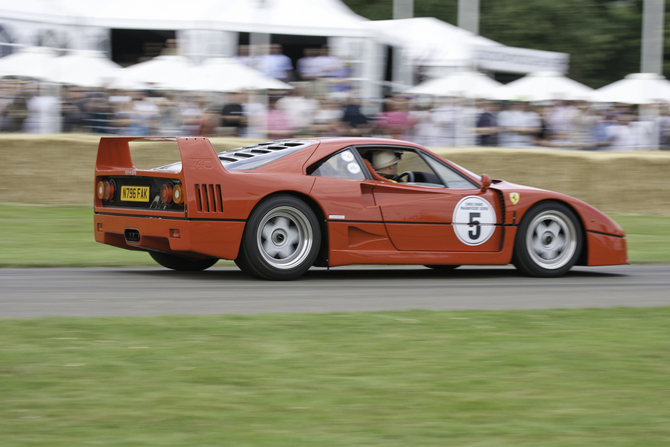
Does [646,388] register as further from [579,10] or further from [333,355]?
[579,10]

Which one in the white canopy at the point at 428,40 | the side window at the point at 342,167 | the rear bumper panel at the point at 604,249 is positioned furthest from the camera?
the white canopy at the point at 428,40

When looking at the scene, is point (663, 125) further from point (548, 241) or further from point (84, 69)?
point (84, 69)

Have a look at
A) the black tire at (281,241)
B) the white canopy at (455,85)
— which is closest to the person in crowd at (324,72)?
the white canopy at (455,85)

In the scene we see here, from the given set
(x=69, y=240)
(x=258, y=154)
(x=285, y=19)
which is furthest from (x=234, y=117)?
(x=258, y=154)

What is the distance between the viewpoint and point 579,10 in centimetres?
3659

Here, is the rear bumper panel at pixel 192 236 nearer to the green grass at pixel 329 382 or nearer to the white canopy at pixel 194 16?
the green grass at pixel 329 382

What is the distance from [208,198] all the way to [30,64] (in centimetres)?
1000

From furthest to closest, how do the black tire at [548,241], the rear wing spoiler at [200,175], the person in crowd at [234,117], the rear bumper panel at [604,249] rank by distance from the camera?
the person in crowd at [234,117], the rear bumper panel at [604,249], the black tire at [548,241], the rear wing spoiler at [200,175]

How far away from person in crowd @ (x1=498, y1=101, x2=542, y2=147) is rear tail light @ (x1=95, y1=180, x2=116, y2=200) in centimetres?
874

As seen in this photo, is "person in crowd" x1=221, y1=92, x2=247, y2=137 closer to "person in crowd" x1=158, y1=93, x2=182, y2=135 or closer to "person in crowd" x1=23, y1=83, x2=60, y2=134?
"person in crowd" x1=158, y1=93, x2=182, y2=135

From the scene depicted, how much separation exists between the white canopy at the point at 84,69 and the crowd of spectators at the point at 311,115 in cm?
122

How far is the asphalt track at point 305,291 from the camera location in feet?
18.6

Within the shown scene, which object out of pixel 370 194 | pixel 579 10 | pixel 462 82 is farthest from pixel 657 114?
pixel 579 10

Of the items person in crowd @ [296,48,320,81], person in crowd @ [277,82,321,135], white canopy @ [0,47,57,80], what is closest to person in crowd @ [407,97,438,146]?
person in crowd @ [277,82,321,135]
